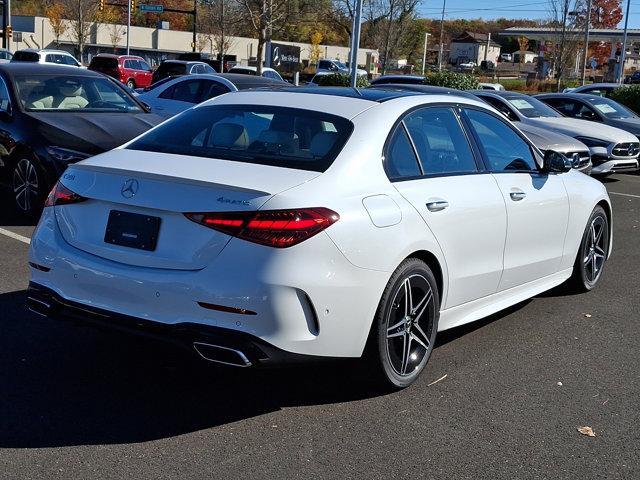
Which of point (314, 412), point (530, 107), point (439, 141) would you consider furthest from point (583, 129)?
point (314, 412)

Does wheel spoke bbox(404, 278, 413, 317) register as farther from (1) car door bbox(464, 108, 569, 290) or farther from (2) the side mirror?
(2) the side mirror

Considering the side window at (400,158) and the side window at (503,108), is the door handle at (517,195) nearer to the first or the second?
the side window at (400,158)

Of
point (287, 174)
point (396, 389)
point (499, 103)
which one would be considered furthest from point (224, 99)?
point (499, 103)

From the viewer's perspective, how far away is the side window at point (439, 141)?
519 cm

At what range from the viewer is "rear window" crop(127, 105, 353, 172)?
471 cm

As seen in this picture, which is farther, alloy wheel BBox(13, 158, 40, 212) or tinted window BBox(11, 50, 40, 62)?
tinted window BBox(11, 50, 40, 62)

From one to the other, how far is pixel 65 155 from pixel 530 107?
32.4ft

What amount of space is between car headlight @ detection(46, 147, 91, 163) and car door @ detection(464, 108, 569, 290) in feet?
14.6

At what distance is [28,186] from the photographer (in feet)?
30.1

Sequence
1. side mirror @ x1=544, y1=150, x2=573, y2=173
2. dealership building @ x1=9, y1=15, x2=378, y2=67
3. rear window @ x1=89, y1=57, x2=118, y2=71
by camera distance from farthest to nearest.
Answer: dealership building @ x1=9, y1=15, x2=378, y2=67 → rear window @ x1=89, y1=57, x2=118, y2=71 → side mirror @ x1=544, y1=150, x2=573, y2=173

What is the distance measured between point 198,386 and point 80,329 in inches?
47.5

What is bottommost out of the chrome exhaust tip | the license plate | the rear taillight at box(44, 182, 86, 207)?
the chrome exhaust tip

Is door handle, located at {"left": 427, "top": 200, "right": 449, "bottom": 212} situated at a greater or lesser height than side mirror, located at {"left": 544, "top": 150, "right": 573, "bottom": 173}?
lesser

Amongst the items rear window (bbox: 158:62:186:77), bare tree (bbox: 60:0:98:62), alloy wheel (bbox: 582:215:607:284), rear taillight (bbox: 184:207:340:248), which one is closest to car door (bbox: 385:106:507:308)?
rear taillight (bbox: 184:207:340:248)
